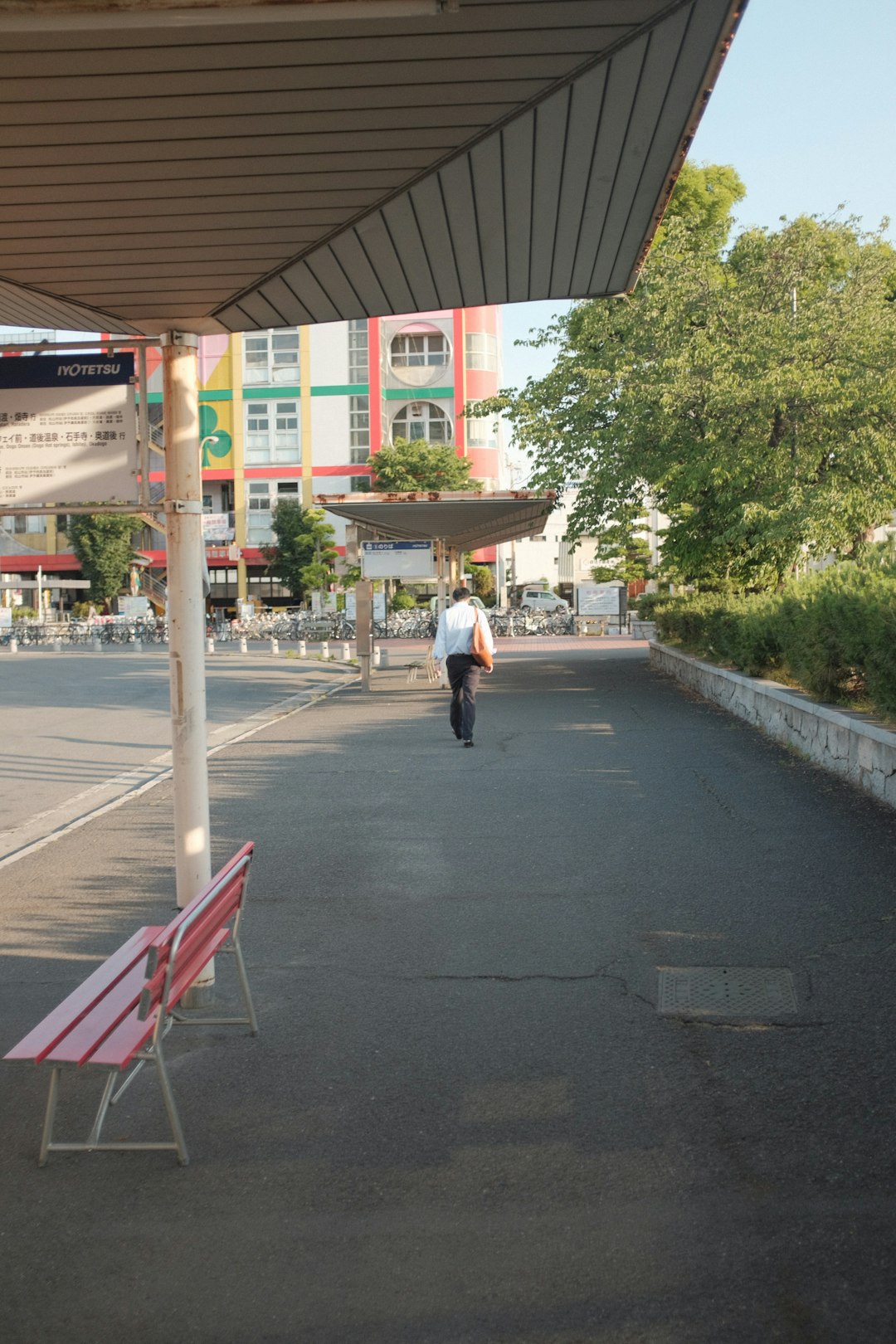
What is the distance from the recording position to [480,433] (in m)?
69.4

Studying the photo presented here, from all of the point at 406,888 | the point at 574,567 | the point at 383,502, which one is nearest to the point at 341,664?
the point at 383,502

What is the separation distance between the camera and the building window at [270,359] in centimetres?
7119

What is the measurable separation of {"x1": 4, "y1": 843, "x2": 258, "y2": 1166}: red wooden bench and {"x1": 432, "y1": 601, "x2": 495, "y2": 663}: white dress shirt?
30.5ft

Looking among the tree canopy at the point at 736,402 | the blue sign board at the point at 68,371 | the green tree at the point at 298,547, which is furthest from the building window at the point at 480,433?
the blue sign board at the point at 68,371

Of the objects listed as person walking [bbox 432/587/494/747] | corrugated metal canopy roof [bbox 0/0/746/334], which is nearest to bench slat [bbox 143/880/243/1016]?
corrugated metal canopy roof [bbox 0/0/746/334]

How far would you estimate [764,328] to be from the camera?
19.9 m

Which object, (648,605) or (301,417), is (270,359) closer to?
(301,417)

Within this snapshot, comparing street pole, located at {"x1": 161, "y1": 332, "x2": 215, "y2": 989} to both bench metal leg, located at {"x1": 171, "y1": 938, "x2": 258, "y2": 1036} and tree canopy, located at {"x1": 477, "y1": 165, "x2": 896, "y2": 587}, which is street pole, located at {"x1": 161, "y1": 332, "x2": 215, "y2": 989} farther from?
tree canopy, located at {"x1": 477, "y1": 165, "x2": 896, "y2": 587}

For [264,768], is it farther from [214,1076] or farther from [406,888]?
[214,1076]

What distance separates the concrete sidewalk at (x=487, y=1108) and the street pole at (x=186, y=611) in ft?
2.46

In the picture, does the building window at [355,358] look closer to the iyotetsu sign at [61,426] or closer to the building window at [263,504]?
the building window at [263,504]

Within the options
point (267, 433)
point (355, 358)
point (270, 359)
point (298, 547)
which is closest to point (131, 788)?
point (298, 547)

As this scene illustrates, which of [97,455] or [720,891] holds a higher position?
[97,455]

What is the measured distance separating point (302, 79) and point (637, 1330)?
127 inches
